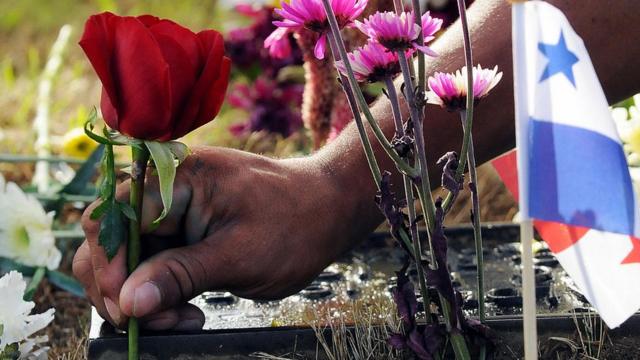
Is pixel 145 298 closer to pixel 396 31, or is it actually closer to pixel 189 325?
pixel 189 325

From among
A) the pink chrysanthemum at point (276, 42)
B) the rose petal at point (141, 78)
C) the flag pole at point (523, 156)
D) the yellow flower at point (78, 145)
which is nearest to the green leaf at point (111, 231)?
the rose petal at point (141, 78)

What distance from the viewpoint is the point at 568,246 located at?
3.73 ft

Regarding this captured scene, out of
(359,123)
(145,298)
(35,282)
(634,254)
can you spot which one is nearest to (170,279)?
(145,298)

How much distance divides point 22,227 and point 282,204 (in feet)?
2.14

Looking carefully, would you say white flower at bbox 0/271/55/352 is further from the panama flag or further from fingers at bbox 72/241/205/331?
the panama flag

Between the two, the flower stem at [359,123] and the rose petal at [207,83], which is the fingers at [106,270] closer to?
the rose petal at [207,83]

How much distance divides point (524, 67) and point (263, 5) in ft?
7.15

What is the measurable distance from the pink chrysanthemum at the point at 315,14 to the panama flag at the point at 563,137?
0.70 feet

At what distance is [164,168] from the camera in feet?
4.00

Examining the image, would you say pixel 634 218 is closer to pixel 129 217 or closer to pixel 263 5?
pixel 129 217

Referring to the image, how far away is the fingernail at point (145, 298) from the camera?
1285 millimetres

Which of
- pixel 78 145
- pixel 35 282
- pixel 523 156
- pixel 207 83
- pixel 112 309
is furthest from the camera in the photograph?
pixel 78 145

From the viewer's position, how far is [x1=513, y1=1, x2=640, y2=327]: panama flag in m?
1.04

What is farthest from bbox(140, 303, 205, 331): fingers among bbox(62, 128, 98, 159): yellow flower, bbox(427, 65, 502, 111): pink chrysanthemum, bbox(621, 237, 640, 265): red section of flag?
bbox(62, 128, 98, 159): yellow flower
